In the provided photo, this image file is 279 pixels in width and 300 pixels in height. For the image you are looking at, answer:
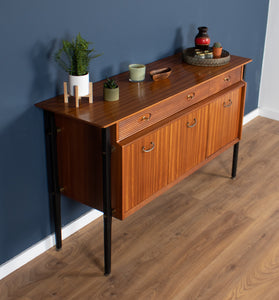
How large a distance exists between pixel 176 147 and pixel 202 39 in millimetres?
836

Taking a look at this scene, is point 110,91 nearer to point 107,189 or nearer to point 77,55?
point 77,55

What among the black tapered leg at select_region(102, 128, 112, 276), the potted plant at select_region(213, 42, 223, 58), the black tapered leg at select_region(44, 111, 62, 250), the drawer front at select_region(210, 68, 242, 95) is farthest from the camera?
the potted plant at select_region(213, 42, 223, 58)

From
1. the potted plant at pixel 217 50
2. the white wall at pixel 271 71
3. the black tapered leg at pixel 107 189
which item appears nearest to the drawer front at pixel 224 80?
the potted plant at pixel 217 50

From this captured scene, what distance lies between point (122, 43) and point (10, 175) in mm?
1018

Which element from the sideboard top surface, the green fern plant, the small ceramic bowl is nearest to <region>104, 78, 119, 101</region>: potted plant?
the sideboard top surface

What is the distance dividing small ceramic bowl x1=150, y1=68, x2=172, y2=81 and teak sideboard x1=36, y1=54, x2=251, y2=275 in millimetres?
32

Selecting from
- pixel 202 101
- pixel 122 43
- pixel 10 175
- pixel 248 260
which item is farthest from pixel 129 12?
pixel 248 260

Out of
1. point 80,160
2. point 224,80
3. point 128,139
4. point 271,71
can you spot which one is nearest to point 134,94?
point 128,139

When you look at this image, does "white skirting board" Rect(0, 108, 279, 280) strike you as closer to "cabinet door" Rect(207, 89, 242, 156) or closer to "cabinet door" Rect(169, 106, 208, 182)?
"cabinet door" Rect(169, 106, 208, 182)

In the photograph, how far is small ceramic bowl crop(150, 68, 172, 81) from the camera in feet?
8.71

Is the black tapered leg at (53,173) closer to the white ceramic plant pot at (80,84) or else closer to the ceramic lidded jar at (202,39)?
the white ceramic plant pot at (80,84)

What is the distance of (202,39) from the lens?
3068mm

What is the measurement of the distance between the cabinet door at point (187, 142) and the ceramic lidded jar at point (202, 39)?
1.59ft

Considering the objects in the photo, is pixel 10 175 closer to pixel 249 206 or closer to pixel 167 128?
pixel 167 128
